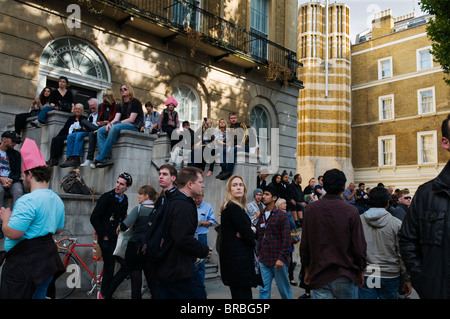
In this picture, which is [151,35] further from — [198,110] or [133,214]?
[133,214]

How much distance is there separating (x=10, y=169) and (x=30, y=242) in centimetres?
427

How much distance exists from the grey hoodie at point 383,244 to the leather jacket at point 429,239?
2244 mm

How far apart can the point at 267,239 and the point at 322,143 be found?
3383cm

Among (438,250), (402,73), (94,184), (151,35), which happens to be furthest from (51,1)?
(402,73)

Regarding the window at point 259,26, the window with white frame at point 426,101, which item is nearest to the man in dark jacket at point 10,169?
the window at point 259,26

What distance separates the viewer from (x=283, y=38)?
70.9ft

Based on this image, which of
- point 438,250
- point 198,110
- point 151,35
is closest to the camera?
point 438,250

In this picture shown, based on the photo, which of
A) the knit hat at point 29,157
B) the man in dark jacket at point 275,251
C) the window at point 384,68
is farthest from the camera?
the window at point 384,68

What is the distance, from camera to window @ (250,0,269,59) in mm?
19859

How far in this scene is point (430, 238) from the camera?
2.80 metres

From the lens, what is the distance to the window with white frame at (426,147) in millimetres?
34531

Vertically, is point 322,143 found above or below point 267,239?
above

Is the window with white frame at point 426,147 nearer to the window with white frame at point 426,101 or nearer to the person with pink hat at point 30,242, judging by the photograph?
the window with white frame at point 426,101

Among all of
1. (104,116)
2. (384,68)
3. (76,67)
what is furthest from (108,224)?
(384,68)
